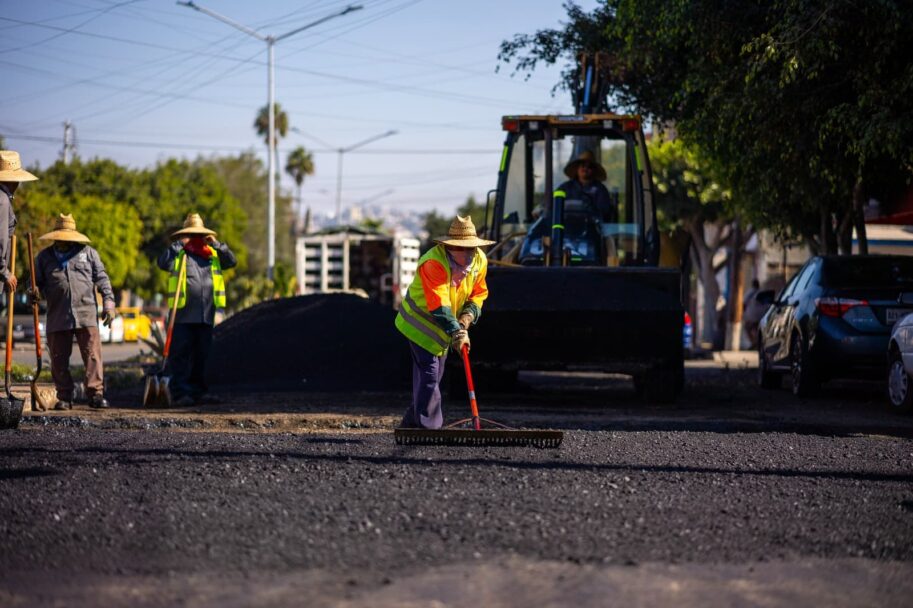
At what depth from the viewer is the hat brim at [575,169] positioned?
601 inches

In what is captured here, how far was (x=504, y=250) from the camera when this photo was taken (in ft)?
51.0

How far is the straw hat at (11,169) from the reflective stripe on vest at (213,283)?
2711mm

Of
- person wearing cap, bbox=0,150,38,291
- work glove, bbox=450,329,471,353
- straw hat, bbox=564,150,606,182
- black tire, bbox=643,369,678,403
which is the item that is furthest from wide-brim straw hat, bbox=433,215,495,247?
straw hat, bbox=564,150,606,182

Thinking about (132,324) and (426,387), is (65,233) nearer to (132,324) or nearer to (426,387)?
(426,387)

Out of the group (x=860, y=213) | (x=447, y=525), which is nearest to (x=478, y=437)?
(x=447, y=525)

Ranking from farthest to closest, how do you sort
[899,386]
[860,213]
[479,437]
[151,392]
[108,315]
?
[860,213] → [899,386] → [151,392] → [108,315] → [479,437]

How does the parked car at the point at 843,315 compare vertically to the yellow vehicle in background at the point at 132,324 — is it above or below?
above

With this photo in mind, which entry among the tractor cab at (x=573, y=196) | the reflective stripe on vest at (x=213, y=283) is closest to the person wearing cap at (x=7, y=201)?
the reflective stripe on vest at (x=213, y=283)

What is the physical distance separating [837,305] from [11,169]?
882 centimetres

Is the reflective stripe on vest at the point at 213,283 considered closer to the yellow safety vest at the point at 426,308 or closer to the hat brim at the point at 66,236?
the hat brim at the point at 66,236

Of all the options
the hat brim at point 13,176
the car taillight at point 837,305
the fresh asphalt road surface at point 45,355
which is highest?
the hat brim at point 13,176

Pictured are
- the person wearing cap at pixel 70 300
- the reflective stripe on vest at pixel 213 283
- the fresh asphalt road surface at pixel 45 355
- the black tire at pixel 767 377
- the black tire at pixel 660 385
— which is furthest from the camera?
the fresh asphalt road surface at pixel 45 355

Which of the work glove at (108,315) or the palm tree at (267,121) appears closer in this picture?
the work glove at (108,315)

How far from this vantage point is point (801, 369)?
51.2 ft
